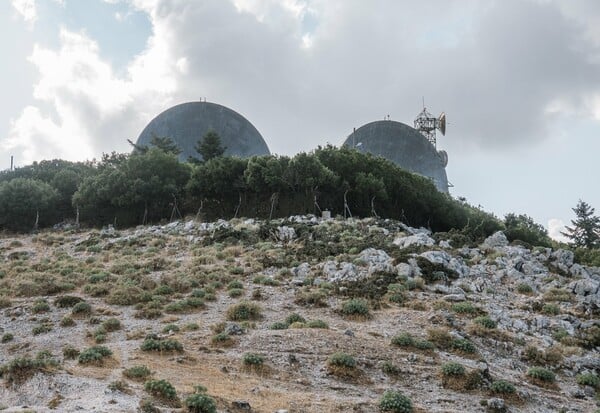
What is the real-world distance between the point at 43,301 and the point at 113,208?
988 inches

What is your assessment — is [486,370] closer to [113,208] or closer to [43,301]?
[43,301]

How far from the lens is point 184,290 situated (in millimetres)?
26578

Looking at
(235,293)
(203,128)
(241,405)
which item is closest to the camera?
(241,405)

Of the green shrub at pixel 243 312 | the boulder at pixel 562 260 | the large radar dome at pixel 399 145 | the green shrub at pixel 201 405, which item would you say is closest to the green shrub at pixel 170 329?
the green shrub at pixel 243 312

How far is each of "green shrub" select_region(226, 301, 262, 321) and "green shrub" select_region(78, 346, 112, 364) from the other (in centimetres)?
618

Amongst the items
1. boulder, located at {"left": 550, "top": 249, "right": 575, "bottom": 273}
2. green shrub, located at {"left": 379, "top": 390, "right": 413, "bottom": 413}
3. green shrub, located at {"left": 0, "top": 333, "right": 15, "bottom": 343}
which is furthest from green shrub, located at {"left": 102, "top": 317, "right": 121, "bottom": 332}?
boulder, located at {"left": 550, "top": 249, "right": 575, "bottom": 273}

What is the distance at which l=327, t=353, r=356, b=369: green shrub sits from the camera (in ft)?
53.9

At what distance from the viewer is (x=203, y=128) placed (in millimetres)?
73375

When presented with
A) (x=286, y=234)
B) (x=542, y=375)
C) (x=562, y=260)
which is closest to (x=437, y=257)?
(x=562, y=260)

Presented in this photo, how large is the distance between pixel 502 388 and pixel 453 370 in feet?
4.51

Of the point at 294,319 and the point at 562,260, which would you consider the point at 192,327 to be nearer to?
the point at 294,319

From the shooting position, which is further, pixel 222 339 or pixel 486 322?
pixel 486 322

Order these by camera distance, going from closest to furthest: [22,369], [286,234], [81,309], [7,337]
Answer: [22,369] < [7,337] < [81,309] < [286,234]

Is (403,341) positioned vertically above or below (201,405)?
above
